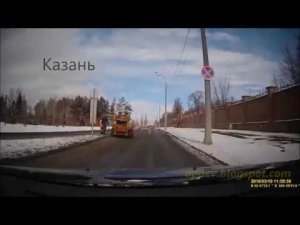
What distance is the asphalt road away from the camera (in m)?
4.32

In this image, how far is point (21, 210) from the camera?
367 centimetres

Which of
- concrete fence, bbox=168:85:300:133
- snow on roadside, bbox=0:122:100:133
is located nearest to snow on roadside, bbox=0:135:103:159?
snow on roadside, bbox=0:122:100:133

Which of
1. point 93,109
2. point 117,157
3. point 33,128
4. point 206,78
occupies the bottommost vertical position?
point 117,157

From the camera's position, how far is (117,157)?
464 cm

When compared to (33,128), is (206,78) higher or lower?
higher

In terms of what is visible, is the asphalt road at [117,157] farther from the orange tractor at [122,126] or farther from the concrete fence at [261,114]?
the concrete fence at [261,114]

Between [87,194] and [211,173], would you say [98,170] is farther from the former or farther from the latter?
[211,173]

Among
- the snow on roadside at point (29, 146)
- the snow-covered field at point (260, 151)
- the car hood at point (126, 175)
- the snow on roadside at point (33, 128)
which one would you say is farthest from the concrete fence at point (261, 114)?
the snow on roadside at point (29, 146)

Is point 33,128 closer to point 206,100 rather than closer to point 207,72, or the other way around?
point 207,72

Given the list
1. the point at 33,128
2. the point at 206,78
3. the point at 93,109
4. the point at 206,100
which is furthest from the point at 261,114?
the point at 33,128

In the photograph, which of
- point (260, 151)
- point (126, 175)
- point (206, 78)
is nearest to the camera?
point (126, 175)

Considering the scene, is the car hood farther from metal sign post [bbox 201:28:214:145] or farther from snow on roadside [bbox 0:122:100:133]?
metal sign post [bbox 201:28:214:145]
